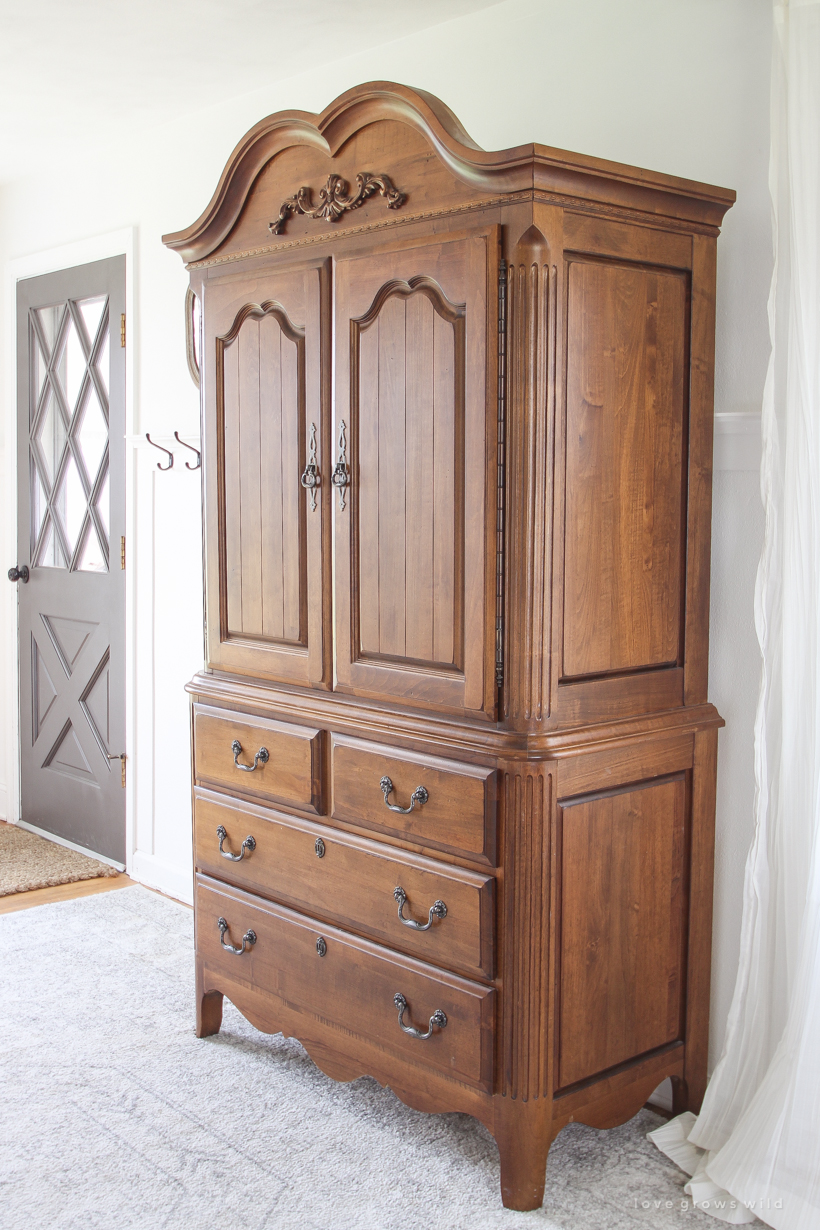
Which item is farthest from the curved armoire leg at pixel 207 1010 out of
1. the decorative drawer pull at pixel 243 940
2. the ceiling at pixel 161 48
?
the ceiling at pixel 161 48

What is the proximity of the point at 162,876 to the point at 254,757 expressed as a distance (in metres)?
1.43

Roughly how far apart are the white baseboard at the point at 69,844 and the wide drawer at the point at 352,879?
142 centimetres

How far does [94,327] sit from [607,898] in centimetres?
286

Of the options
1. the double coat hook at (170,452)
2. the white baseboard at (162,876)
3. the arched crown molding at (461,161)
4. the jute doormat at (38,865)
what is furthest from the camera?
the jute doormat at (38,865)

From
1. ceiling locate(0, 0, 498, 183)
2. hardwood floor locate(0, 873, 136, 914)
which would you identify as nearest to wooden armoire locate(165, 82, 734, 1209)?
ceiling locate(0, 0, 498, 183)

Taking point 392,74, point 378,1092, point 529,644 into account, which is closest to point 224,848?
point 378,1092

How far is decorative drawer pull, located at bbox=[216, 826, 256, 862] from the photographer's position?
2424 mm

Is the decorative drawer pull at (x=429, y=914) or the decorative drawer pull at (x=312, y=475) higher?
the decorative drawer pull at (x=312, y=475)

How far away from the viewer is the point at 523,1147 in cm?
191

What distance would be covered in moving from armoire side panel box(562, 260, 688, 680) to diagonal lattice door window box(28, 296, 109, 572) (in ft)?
7.78

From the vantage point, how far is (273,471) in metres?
2.31

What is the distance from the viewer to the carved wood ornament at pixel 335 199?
200 cm

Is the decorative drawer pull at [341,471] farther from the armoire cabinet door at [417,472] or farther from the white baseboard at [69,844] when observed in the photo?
the white baseboard at [69,844]

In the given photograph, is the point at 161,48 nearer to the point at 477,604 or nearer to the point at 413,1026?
the point at 477,604
